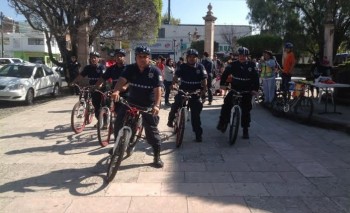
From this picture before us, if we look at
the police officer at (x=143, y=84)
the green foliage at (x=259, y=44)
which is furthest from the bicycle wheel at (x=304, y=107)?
the green foliage at (x=259, y=44)

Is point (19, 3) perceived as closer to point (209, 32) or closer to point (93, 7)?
point (93, 7)

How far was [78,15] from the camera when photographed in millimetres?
19719

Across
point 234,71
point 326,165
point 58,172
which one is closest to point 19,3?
point 234,71

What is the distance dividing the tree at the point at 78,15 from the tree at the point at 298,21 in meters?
14.4

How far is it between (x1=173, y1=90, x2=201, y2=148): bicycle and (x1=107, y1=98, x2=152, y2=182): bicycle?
1.16 m

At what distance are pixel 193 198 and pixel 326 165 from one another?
104 inches

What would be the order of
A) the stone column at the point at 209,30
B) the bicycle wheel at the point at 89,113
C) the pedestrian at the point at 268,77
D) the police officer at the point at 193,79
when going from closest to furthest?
the police officer at the point at 193,79
the bicycle wheel at the point at 89,113
the pedestrian at the point at 268,77
the stone column at the point at 209,30

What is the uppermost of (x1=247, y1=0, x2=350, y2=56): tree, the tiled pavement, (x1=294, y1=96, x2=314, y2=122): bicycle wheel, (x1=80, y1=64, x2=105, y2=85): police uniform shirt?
(x1=247, y1=0, x2=350, y2=56): tree

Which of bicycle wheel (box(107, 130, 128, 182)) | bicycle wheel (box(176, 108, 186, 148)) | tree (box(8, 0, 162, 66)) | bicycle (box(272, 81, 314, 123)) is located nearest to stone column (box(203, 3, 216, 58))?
tree (box(8, 0, 162, 66))

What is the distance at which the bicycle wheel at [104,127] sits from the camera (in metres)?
7.96

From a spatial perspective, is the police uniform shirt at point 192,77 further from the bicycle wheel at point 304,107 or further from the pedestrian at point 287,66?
the pedestrian at point 287,66

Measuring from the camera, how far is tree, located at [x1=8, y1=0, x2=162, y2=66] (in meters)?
19.0

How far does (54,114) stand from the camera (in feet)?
41.5

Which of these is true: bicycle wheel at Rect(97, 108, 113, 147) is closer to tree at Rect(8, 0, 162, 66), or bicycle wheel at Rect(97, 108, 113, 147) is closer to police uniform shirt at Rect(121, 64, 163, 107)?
police uniform shirt at Rect(121, 64, 163, 107)
